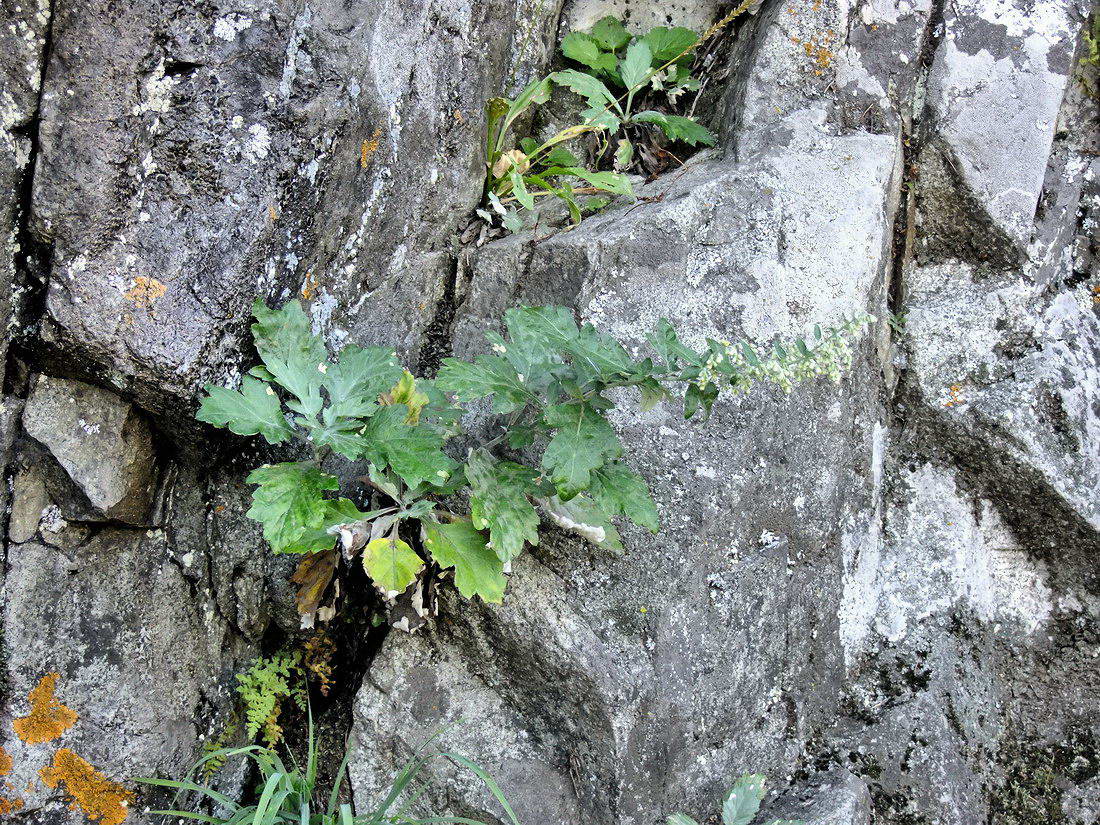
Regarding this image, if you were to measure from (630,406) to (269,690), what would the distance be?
171 cm

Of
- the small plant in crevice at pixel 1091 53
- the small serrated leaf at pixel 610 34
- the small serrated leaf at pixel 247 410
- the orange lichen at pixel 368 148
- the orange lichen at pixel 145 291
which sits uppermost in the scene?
the small plant in crevice at pixel 1091 53

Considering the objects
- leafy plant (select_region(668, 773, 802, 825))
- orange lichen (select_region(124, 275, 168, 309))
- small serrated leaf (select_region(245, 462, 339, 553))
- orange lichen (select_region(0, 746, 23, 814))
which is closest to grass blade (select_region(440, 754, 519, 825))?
leafy plant (select_region(668, 773, 802, 825))

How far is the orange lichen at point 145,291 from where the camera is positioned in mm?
2578

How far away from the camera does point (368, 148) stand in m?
3.00

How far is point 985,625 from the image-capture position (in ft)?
10.4

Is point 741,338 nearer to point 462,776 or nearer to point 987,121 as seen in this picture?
point 987,121

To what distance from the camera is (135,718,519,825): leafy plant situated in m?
2.65

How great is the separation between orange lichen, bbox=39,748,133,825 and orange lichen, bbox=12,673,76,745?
0.07 meters

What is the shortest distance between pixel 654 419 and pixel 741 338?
44 cm

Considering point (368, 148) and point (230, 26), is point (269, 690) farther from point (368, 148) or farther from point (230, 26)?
point (230, 26)

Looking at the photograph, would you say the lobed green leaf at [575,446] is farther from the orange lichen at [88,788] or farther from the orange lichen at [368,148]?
the orange lichen at [88,788]

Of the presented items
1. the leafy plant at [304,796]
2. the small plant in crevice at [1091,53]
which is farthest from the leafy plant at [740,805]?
the small plant in crevice at [1091,53]

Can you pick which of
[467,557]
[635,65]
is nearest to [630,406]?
[467,557]

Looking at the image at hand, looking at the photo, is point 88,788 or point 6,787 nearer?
point 6,787
